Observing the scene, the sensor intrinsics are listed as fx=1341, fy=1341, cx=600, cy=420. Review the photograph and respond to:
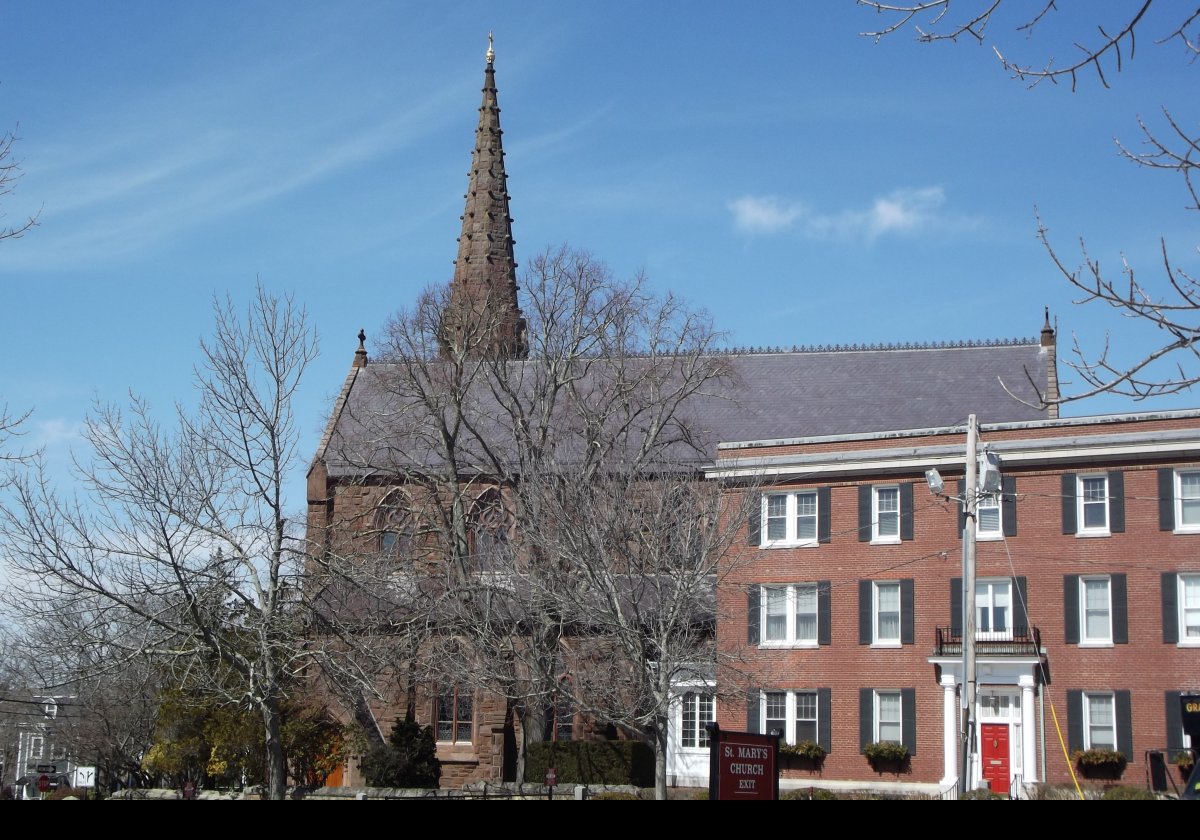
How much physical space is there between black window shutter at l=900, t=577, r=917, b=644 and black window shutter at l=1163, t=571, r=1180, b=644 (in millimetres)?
6241

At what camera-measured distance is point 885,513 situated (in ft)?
122

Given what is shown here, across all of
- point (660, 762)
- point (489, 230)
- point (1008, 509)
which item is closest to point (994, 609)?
point (1008, 509)

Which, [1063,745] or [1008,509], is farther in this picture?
[1008,509]

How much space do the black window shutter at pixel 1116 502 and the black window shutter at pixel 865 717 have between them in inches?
301

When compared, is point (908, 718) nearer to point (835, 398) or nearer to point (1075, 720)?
point (1075, 720)

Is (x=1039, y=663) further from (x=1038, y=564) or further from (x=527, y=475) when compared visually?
(x=527, y=475)

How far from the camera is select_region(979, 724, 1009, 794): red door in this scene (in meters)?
33.8

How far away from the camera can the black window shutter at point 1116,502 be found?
112ft

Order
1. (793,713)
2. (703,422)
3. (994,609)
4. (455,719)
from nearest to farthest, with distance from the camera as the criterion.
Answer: (994,609), (793,713), (455,719), (703,422)

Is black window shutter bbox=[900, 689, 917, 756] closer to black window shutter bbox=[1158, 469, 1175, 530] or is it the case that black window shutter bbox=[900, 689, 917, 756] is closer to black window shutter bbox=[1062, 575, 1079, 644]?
black window shutter bbox=[1062, 575, 1079, 644]

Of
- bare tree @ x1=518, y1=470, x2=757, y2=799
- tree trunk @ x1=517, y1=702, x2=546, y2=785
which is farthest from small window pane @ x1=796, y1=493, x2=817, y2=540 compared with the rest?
tree trunk @ x1=517, y1=702, x2=546, y2=785

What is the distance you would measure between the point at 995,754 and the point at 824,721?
464 centimetres

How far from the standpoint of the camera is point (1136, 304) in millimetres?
7730
